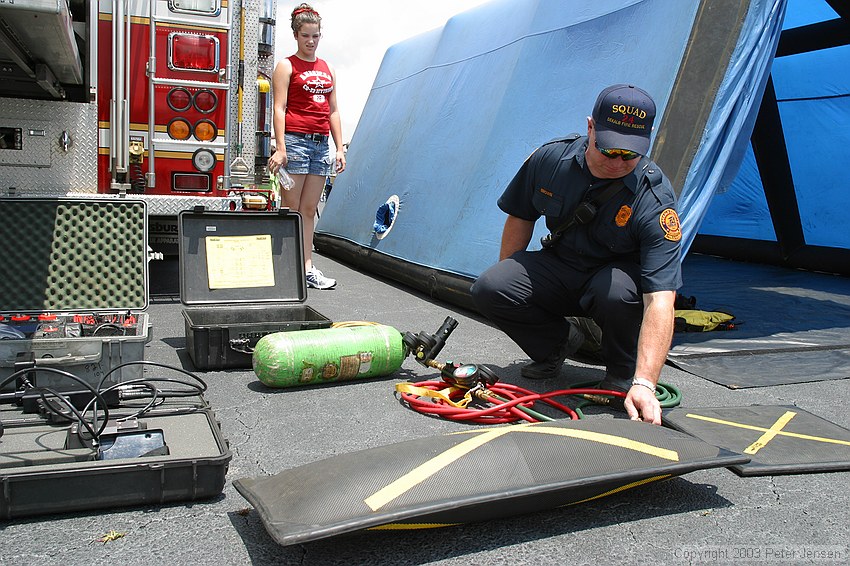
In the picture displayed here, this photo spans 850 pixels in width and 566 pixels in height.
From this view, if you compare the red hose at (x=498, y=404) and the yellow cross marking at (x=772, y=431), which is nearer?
the yellow cross marking at (x=772, y=431)

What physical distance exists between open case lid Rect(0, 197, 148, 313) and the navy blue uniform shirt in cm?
176

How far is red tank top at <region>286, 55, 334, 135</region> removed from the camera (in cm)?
554

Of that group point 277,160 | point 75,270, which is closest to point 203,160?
point 277,160

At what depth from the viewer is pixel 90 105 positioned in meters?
5.15

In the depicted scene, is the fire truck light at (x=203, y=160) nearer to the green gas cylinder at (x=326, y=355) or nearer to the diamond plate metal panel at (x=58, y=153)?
the diamond plate metal panel at (x=58, y=153)

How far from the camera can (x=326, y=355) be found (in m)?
3.46

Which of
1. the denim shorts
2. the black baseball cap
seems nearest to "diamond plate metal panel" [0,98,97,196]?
the denim shorts

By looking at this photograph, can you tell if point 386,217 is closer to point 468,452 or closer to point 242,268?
point 242,268

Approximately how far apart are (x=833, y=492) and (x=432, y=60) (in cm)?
583

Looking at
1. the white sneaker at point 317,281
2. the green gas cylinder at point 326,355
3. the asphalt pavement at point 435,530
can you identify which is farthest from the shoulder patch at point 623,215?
the white sneaker at point 317,281

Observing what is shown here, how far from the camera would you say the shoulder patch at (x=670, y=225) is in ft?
10.4

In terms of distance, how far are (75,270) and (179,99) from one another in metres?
2.37

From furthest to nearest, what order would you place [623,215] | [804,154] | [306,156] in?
1. [804,154]
2. [306,156]
3. [623,215]

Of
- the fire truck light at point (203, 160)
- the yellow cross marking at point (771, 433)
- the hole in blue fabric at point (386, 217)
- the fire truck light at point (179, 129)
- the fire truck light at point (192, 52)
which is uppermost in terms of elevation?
the fire truck light at point (192, 52)
